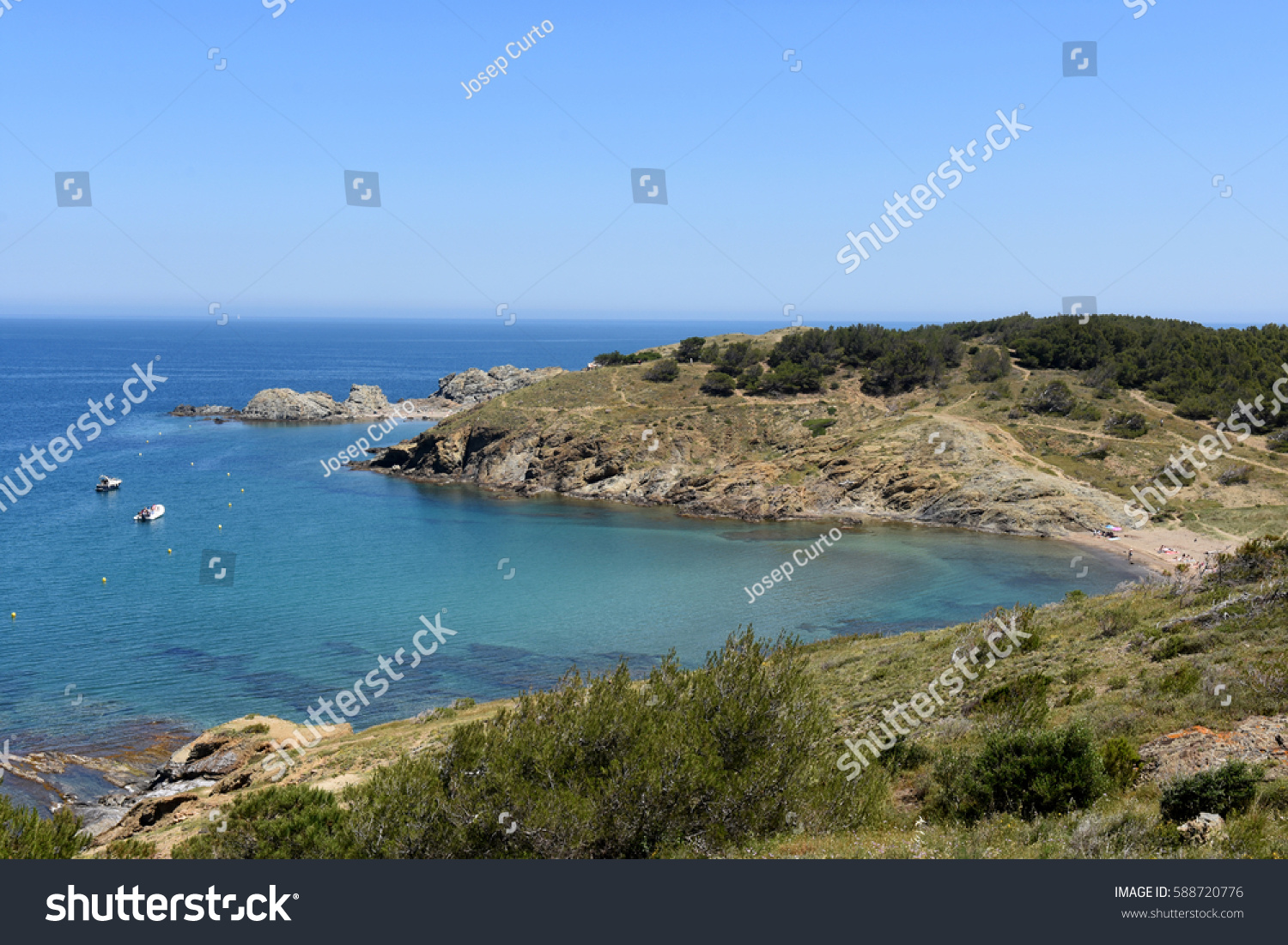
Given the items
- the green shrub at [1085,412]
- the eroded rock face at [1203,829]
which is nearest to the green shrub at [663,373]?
the green shrub at [1085,412]

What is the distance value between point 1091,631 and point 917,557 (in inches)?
1133

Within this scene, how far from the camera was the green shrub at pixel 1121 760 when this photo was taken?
11656 millimetres

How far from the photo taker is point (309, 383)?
147 meters

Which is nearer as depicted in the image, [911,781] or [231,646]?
[911,781]

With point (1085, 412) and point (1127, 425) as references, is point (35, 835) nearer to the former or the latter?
point (1127, 425)

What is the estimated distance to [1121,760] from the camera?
11930 millimetres

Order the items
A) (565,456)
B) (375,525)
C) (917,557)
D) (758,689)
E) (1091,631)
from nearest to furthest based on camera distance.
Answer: (758,689)
(1091,631)
(917,557)
(375,525)
(565,456)

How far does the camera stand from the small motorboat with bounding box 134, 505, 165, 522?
55125mm

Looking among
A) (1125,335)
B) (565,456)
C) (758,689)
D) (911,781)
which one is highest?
(1125,335)

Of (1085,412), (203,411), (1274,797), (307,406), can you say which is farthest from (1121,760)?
(203,411)

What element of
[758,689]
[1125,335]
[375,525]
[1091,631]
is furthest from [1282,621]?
[1125,335]

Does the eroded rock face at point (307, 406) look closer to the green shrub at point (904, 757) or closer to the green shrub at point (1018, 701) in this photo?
the green shrub at point (1018, 701)

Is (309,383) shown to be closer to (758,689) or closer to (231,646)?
(231,646)

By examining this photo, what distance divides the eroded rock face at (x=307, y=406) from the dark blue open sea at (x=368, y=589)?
105ft
